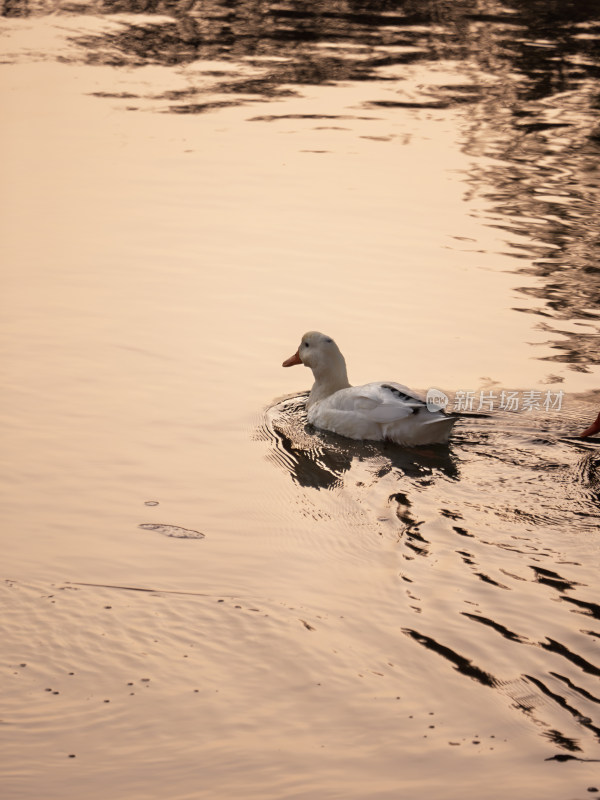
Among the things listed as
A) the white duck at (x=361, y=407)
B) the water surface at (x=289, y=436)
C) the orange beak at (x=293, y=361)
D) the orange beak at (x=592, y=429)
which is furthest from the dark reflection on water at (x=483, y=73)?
the orange beak at (x=293, y=361)

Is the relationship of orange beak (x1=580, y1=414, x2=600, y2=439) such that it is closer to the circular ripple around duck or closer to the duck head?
the duck head

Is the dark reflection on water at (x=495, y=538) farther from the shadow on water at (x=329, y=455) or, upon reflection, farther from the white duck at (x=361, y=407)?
the white duck at (x=361, y=407)

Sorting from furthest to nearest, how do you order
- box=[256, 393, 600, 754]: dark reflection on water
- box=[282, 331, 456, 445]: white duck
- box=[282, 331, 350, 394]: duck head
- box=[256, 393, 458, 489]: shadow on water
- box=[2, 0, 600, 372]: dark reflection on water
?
box=[2, 0, 600, 372]: dark reflection on water, box=[282, 331, 350, 394]: duck head, box=[282, 331, 456, 445]: white duck, box=[256, 393, 458, 489]: shadow on water, box=[256, 393, 600, 754]: dark reflection on water

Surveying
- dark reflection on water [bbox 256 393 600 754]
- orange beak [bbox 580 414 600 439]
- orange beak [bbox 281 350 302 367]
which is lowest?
dark reflection on water [bbox 256 393 600 754]

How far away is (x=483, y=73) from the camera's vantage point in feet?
65.7

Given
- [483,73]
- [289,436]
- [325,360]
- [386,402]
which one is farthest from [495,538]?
[483,73]

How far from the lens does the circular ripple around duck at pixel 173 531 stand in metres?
7.40

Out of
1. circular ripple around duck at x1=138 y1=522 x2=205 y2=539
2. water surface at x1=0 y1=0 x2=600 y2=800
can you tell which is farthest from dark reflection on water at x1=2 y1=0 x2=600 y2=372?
circular ripple around duck at x1=138 y1=522 x2=205 y2=539

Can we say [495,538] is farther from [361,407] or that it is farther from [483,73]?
[483,73]

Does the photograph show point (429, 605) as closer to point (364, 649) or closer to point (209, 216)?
point (364, 649)

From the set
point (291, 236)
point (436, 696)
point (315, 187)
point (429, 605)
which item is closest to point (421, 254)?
point (291, 236)

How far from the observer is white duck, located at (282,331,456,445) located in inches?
358

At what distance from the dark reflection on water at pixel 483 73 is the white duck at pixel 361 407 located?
193 centimetres

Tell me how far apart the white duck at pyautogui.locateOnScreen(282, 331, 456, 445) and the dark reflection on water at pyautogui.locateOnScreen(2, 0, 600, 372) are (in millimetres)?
1928
